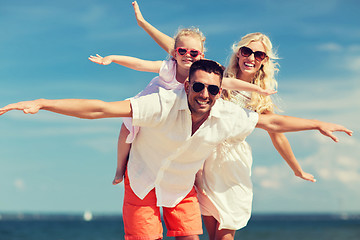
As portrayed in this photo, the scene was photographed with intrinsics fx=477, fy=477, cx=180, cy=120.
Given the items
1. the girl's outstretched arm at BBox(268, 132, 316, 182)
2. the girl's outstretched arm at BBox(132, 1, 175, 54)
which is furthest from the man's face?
the girl's outstretched arm at BBox(268, 132, 316, 182)

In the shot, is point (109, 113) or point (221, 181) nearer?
point (109, 113)

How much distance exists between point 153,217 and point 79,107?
183cm

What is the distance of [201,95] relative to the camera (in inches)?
198

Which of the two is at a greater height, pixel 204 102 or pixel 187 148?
pixel 204 102

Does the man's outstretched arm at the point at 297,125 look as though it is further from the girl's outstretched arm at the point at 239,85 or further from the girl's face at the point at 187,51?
the girl's face at the point at 187,51

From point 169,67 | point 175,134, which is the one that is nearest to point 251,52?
point 169,67

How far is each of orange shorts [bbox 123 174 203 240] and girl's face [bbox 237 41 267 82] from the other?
175cm

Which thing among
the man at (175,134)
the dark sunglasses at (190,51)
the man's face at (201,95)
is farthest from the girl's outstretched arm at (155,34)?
the man at (175,134)

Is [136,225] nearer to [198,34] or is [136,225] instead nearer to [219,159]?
[219,159]

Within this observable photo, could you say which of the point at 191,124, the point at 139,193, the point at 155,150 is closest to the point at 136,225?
the point at 139,193

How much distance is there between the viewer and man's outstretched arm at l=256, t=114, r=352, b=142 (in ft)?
17.2

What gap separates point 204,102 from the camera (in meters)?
5.04

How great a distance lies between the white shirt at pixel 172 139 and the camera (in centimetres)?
499

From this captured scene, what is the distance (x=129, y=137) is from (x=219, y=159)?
1205 mm
